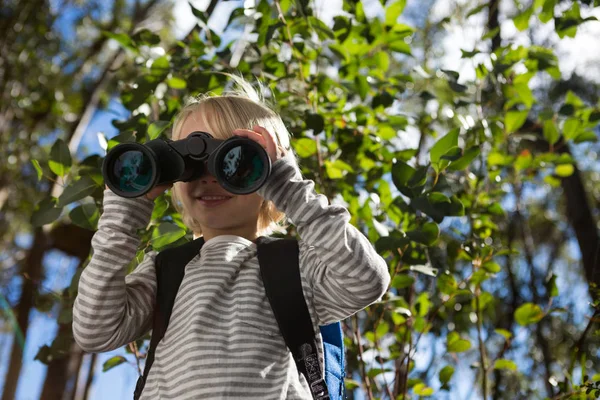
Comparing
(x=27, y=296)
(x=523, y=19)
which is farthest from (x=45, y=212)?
(x=27, y=296)

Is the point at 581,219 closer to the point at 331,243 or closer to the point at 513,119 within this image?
the point at 513,119

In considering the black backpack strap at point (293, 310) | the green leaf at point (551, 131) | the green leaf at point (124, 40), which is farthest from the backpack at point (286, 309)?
the green leaf at point (551, 131)

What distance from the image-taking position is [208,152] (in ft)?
3.94

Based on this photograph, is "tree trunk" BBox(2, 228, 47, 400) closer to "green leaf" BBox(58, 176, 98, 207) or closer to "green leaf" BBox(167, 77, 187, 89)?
"green leaf" BBox(167, 77, 187, 89)

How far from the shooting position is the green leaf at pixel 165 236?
1.50 metres

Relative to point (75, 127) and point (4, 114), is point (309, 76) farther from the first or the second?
point (4, 114)

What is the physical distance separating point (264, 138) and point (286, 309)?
11.9 inches

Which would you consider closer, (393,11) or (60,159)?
(60,159)

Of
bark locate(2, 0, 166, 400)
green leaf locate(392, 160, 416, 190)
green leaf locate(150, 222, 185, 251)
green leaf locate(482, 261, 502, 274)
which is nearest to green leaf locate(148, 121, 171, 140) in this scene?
green leaf locate(150, 222, 185, 251)

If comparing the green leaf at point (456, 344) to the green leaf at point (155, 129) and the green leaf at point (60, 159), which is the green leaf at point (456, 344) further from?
the green leaf at point (60, 159)

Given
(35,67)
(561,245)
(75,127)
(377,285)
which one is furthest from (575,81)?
(377,285)

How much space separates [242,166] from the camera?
114 centimetres

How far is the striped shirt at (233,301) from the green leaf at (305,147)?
796 millimetres

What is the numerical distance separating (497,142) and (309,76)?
0.63 m
